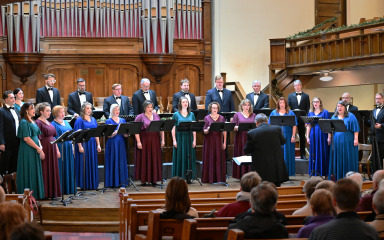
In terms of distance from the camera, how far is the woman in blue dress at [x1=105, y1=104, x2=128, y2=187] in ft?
31.4

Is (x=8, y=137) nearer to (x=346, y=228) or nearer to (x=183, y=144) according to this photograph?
(x=183, y=144)

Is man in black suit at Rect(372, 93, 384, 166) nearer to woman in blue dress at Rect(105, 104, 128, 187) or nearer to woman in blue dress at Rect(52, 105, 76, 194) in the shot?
woman in blue dress at Rect(105, 104, 128, 187)

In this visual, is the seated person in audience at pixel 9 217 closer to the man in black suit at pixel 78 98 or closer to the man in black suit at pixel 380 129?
the man in black suit at pixel 78 98

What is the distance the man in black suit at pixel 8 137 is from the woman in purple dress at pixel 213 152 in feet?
9.56

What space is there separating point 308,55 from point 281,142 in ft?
18.2

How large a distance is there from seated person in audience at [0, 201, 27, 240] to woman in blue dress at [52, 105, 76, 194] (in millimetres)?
5541

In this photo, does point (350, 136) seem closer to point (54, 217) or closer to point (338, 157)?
point (338, 157)

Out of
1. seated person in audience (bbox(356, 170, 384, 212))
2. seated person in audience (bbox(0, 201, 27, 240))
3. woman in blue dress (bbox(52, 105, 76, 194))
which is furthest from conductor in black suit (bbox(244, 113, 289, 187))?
seated person in audience (bbox(0, 201, 27, 240))

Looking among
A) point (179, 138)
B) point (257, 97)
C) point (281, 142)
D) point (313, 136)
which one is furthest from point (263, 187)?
point (257, 97)

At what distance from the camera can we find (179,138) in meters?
10.0

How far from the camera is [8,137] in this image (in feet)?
30.0

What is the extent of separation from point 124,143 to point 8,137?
173 centimetres

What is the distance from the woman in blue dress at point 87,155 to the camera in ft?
30.5

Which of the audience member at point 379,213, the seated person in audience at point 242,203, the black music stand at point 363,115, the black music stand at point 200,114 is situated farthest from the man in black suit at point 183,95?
the audience member at point 379,213
